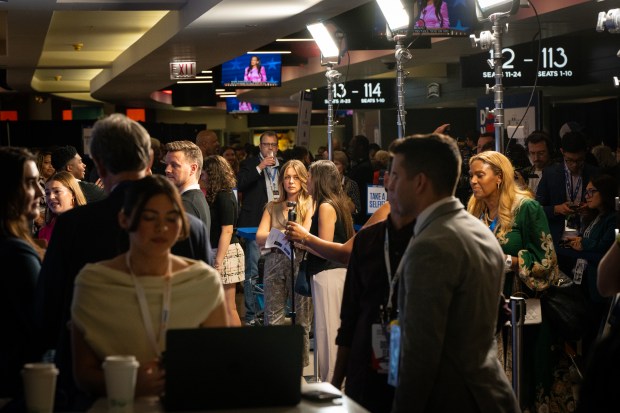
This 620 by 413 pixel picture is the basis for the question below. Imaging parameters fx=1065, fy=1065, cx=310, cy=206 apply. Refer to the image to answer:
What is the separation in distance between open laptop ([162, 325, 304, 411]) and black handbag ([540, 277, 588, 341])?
9.61 ft

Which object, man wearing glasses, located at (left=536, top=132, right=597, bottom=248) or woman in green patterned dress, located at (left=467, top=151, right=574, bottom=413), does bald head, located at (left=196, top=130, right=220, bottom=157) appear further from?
woman in green patterned dress, located at (left=467, top=151, right=574, bottom=413)

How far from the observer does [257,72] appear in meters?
18.9

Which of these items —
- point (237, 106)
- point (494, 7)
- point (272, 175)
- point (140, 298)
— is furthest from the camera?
point (237, 106)

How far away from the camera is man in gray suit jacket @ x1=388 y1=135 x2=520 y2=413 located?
11.0 ft

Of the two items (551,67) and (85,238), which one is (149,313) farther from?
(551,67)

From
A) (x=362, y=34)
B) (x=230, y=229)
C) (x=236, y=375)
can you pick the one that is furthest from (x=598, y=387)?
(x=362, y=34)

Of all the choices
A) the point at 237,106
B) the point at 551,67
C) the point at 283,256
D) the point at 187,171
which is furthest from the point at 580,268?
the point at 237,106

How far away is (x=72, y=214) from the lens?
3557 millimetres

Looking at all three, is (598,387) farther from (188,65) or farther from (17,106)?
(17,106)

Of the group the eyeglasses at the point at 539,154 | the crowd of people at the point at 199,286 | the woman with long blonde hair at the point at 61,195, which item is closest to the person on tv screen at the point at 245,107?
the eyeglasses at the point at 539,154

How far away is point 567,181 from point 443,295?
516cm

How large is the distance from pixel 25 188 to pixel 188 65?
11479 millimetres

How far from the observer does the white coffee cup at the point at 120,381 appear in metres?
2.89

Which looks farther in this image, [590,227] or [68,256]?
[590,227]
